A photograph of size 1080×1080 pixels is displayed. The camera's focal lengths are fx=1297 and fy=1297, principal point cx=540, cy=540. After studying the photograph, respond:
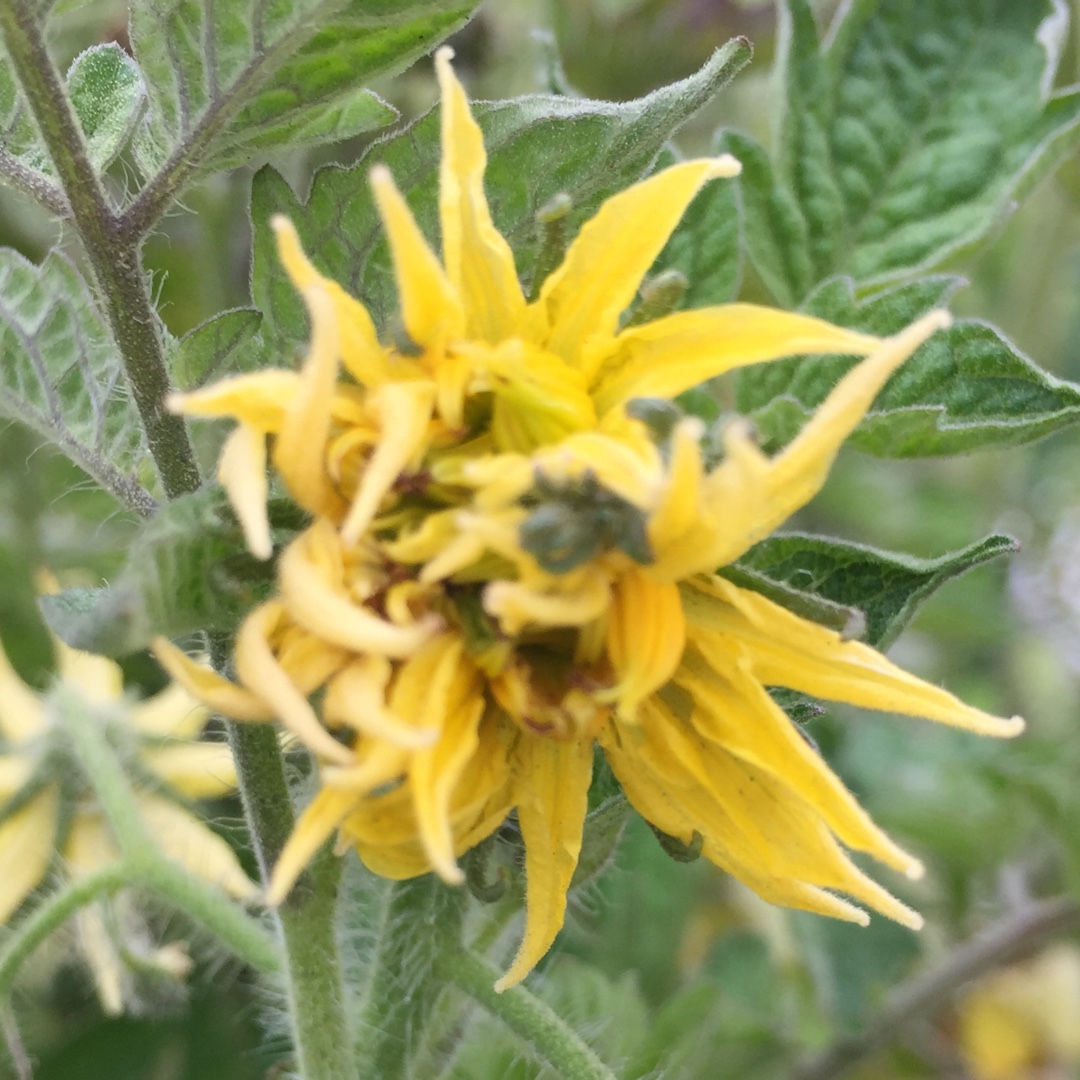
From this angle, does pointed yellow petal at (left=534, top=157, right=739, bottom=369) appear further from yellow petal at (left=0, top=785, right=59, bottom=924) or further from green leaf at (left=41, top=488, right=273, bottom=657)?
yellow petal at (left=0, top=785, right=59, bottom=924)

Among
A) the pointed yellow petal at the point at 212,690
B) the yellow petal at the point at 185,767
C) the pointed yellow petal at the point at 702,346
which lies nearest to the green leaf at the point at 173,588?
the pointed yellow petal at the point at 212,690

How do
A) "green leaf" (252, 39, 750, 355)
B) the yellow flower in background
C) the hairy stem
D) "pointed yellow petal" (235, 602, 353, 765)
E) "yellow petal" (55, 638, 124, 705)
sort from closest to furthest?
"pointed yellow petal" (235, 602, 353, 765)
"green leaf" (252, 39, 750, 355)
"yellow petal" (55, 638, 124, 705)
the hairy stem
the yellow flower in background

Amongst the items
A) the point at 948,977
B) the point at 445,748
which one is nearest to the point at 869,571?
the point at 445,748

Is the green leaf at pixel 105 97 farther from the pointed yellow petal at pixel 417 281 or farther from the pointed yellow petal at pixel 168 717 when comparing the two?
the pointed yellow petal at pixel 168 717

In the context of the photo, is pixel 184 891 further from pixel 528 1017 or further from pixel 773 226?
pixel 773 226

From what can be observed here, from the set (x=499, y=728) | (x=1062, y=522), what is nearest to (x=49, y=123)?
(x=499, y=728)

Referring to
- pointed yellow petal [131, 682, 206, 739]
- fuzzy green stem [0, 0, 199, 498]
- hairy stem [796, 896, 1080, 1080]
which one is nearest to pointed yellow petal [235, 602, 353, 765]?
fuzzy green stem [0, 0, 199, 498]
